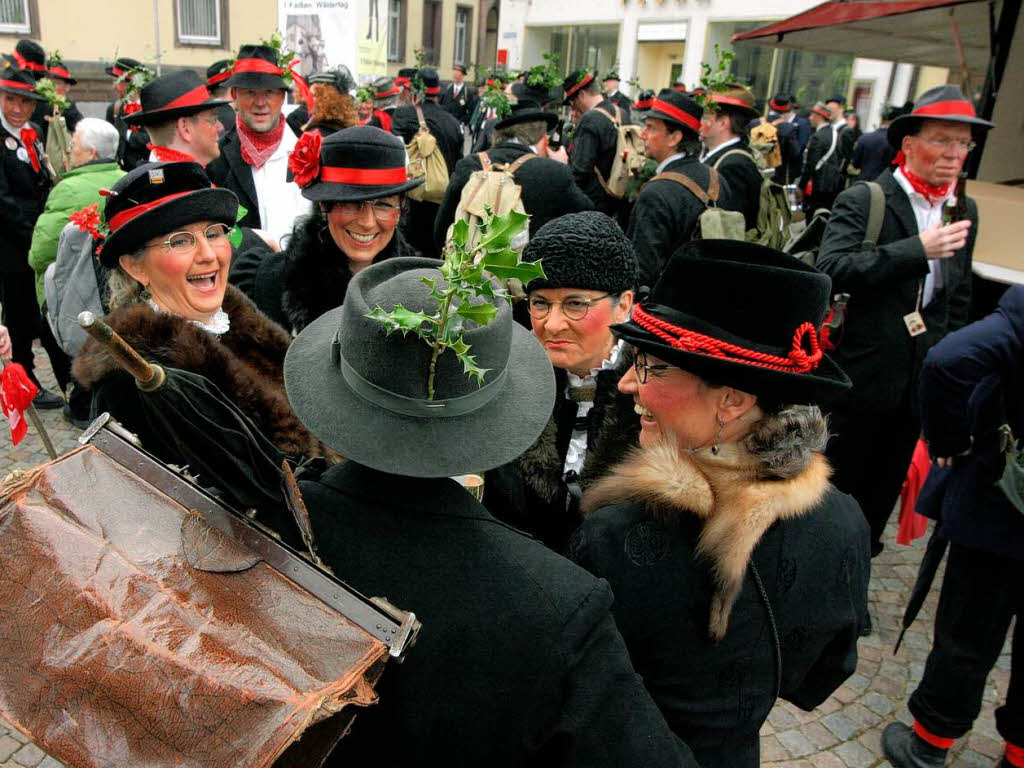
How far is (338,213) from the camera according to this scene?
3412 millimetres

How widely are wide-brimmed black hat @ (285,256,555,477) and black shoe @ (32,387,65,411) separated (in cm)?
582

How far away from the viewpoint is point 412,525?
1.30 m

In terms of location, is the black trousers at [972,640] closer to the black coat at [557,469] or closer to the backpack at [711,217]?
the black coat at [557,469]

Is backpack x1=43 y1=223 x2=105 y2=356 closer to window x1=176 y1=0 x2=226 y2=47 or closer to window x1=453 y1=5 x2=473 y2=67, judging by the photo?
window x1=176 y1=0 x2=226 y2=47

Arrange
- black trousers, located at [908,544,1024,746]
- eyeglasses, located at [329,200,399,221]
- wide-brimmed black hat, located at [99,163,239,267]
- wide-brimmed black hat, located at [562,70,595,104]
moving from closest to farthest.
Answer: wide-brimmed black hat, located at [99,163,239,267] < black trousers, located at [908,544,1024,746] < eyeglasses, located at [329,200,399,221] < wide-brimmed black hat, located at [562,70,595,104]

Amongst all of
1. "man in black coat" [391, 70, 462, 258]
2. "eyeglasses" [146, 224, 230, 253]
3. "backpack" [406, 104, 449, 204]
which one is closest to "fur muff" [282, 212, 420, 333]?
"eyeglasses" [146, 224, 230, 253]

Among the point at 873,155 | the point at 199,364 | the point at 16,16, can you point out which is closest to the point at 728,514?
the point at 199,364

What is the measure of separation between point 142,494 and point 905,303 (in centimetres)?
390

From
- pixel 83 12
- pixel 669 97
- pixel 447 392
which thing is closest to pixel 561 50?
pixel 83 12

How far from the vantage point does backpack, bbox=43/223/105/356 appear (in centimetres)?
342

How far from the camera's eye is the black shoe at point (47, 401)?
6.20 metres

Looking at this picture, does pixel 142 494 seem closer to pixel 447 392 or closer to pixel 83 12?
pixel 447 392

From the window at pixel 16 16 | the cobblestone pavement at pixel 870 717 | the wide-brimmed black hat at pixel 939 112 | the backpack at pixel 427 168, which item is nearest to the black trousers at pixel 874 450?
the cobblestone pavement at pixel 870 717

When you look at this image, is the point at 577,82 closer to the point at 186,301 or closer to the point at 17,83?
the point at 17,83
